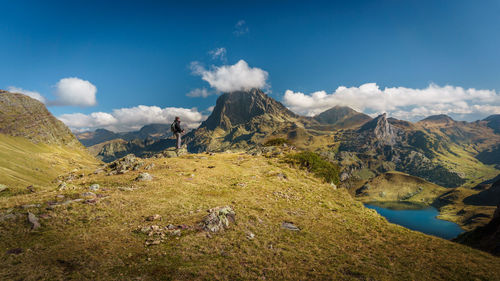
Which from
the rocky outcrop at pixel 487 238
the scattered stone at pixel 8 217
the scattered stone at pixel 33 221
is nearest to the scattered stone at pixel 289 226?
the rocky outcrop at pixel 487 238

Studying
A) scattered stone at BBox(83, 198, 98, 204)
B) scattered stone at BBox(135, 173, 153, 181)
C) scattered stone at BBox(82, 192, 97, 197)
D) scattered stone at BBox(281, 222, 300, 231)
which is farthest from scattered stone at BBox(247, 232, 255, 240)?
→ scattered stone at BBox(135, 173, 153, 181)

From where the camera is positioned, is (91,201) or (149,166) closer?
(91,201)

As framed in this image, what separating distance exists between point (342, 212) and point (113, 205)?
3122cm

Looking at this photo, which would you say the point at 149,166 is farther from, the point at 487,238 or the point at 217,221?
the point at 487,238

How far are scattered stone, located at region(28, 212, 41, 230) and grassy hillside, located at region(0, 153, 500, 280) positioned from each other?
13.0 inches

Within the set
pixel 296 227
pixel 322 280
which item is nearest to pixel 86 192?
pixel 296 227

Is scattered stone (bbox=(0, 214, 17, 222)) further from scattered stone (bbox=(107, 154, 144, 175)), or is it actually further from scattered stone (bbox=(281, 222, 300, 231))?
scattered stone (bbox=(281, 222, 300, 231))

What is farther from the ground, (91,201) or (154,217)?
(91,201)

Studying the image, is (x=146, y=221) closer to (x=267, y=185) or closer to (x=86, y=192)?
(x=86, y=192)

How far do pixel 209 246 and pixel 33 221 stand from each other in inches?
582

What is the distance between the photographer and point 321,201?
3541cm

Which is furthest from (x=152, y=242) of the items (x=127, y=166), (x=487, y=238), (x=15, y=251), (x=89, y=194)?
(x=487, y=238)

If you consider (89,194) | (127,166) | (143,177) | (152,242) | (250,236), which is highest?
(127,166)

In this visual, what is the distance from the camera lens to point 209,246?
17234 millimetres
